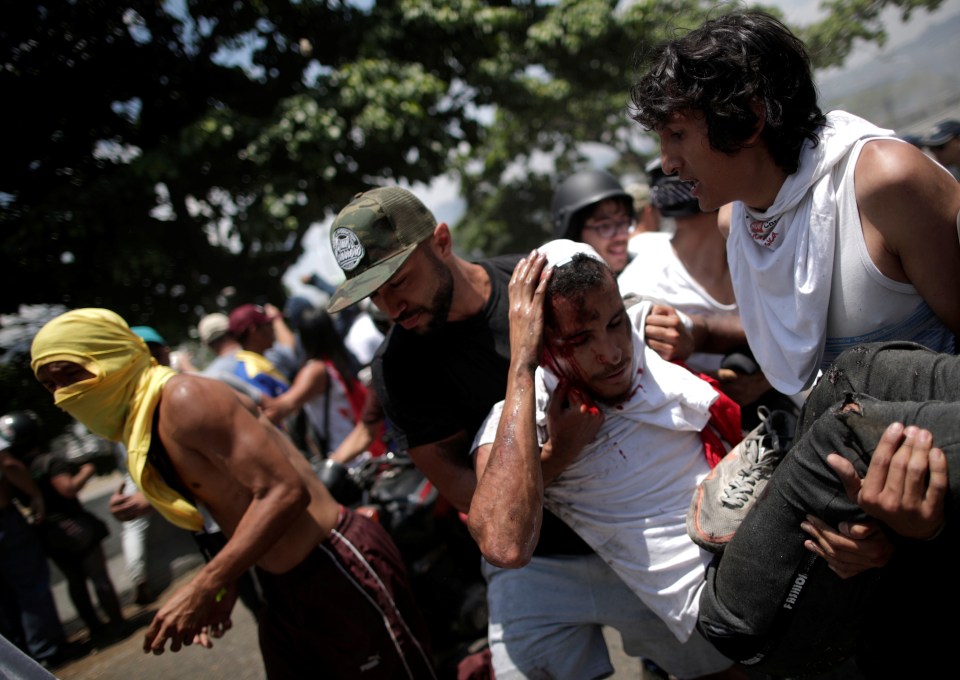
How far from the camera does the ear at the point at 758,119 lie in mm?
1446

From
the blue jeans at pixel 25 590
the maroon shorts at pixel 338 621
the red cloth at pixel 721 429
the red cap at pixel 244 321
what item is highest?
the red cap at pixel 244 321

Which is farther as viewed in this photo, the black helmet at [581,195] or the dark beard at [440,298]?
the black helmet at [581,195]

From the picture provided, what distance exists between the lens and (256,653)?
4070 millimetres

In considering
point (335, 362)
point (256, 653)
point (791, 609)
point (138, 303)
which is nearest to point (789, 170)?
point (791, 609)

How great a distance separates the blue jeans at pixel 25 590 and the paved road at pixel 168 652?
285 mm

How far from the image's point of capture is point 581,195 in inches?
141

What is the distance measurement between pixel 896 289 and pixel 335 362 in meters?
3.62

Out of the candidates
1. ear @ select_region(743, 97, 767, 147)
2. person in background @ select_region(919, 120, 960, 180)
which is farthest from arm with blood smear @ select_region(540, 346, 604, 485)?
person in background @ select_region(919, 120, 960, 180)

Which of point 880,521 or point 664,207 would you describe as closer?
point 880,521

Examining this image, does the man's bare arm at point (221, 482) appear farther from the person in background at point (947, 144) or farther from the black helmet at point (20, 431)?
the person in background at point (947, 144)

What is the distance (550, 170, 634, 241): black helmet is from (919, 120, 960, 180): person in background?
3.26 m

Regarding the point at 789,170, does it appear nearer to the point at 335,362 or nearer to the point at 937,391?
the point at 937,391

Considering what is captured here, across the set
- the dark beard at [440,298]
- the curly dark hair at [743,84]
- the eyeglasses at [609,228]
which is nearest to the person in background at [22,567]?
the dark beard at [440,298]

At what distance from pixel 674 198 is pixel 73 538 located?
5087 mm
